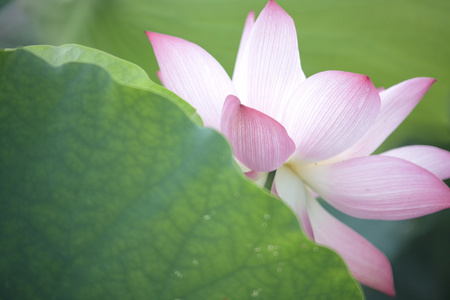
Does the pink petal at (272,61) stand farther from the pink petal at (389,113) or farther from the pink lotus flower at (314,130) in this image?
the pink petal at (389,113)

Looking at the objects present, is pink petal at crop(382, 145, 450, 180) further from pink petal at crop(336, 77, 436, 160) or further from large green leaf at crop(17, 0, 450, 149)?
large green leaf at crop(17, 0, 450, 149)

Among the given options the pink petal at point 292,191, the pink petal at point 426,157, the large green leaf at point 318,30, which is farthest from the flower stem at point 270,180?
the large green leaf at point 318,30

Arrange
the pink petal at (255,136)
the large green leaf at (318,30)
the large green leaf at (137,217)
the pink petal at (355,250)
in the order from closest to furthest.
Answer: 1. the large green leaf at (137,217)
2. the pink petal at (255,136)
3. the pink petal at (355,250)
4. the large green leaf at (318,30)

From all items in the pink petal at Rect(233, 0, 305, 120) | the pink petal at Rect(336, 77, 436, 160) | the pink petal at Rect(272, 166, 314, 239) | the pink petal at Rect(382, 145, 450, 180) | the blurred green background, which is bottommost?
the blurred green background

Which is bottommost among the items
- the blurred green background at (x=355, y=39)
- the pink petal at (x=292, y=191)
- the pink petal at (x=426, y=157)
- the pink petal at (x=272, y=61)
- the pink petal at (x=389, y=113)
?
the blurred green background at (x=355, y=39)

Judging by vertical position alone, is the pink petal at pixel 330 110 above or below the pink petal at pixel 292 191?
above

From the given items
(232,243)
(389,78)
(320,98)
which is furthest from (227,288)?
(389,78)

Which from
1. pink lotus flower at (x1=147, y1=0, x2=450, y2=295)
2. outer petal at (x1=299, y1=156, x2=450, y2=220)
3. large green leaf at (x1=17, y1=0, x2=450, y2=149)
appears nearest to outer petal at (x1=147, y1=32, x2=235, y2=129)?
pink lotus flower at (x1=147, y1=0, x2=450, y2=295)

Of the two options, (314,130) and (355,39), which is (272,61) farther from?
(355,39)
